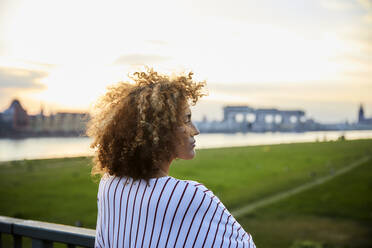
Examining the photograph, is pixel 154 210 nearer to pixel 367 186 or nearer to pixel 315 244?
pixel 315 244

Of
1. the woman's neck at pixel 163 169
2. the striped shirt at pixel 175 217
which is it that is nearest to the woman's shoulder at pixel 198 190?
the striped shirt at pixel 175 217

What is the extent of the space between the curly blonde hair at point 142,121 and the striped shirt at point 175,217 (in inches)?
2.6

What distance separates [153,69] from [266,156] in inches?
814

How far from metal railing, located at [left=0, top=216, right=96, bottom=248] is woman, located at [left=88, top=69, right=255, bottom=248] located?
0.95 feet

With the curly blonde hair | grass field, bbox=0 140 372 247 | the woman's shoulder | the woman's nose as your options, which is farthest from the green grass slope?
the woman's shoulder

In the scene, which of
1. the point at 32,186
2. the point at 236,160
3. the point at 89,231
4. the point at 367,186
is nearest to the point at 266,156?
the point at 236,160

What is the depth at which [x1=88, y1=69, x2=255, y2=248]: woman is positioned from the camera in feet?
3.39

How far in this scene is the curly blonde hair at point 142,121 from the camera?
1120 mm

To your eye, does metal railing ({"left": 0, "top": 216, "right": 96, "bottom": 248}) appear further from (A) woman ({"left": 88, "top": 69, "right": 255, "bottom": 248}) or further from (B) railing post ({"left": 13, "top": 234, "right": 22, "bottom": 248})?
(A) woman ({"left": 88, "top": 69, "right": 255, "bottom": 248})

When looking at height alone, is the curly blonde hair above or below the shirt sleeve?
above

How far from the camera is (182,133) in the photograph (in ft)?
3.83

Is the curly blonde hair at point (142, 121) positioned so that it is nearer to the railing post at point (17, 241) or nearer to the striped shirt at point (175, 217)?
the striped shirt at point (175, 217)

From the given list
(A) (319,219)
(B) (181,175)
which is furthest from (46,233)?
(B) (181,175)

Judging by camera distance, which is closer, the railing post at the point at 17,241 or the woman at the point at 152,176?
the woman at the point at 152,176
